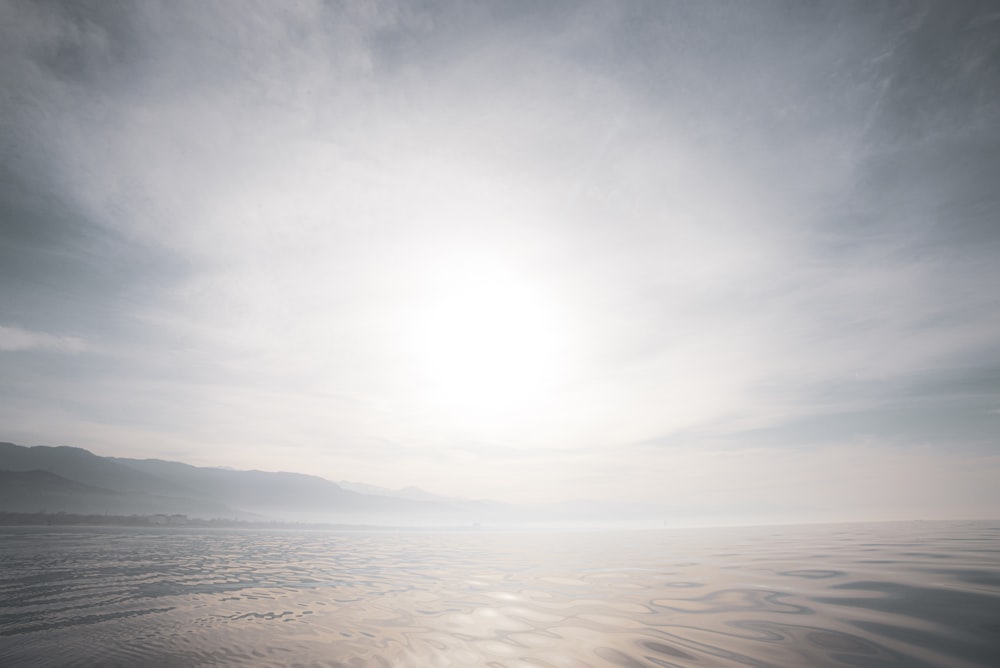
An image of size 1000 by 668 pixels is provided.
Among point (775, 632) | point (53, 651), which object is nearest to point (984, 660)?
point (775, 632)

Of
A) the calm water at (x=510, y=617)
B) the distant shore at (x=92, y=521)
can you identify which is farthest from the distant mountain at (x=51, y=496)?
the calm water at (x=510, y=617)

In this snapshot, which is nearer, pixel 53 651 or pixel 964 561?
pixel 53 651

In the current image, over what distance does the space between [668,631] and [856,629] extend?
392 cm

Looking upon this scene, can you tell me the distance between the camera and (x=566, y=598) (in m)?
12.8

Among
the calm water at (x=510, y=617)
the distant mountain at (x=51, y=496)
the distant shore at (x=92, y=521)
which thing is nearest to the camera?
the calm water at (x=510, y=617)

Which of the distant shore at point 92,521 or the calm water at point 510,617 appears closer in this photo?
the calm water at point 510,617

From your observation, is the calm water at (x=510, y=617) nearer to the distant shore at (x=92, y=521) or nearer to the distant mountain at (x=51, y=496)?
the distant shore at (x=92, y=521)

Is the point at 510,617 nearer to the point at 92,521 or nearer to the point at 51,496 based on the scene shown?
the point at 92,521

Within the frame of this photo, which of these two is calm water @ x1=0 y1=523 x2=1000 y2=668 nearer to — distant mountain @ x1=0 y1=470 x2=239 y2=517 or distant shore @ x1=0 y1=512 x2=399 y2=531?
distant shore @ x1=0 y1=512 x2=399 y2=531

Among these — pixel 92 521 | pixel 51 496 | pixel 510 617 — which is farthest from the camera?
pixel 51 496

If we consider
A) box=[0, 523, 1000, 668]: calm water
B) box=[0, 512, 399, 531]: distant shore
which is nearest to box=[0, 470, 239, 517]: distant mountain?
box=[0, 512, 399, 531]: distant shore

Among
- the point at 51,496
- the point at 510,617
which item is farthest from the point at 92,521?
the point at 51,496

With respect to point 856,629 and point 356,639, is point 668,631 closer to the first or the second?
point 856,629

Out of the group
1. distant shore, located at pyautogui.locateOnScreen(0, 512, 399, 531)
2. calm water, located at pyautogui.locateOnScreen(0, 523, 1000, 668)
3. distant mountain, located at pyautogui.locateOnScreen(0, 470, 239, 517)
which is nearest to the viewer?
calm water, located at pyautogui.locateOnScreen(0, 523, 1000, 668)
